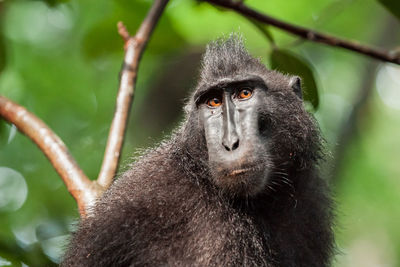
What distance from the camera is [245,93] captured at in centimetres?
490

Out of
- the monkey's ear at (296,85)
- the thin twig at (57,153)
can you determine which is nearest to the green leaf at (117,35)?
the thin twig at (57,153)

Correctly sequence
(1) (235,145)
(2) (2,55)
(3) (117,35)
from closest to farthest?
(1) (235,145), (2) (2,55), (3) (117,35)

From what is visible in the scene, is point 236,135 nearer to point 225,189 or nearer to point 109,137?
point 225,189

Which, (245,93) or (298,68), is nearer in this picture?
(245,93)

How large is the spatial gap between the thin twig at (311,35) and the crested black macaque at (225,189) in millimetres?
1182

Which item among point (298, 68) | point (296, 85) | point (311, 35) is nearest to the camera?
point (311, 35)

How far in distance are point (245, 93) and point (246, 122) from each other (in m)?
0.42

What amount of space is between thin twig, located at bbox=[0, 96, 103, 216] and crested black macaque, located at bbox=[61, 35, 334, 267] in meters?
0.41

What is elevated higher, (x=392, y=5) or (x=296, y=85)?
(x=392, y=5)

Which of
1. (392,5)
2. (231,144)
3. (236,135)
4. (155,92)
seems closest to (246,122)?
(236,135)

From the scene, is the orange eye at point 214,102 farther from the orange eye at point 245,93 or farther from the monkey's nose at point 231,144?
the monkey's nose at point 231,144

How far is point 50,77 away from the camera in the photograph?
41.5ft

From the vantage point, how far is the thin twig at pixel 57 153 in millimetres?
5184

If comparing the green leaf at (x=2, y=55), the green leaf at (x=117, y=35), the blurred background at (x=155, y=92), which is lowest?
the blurred background at (x=155, y=92)
